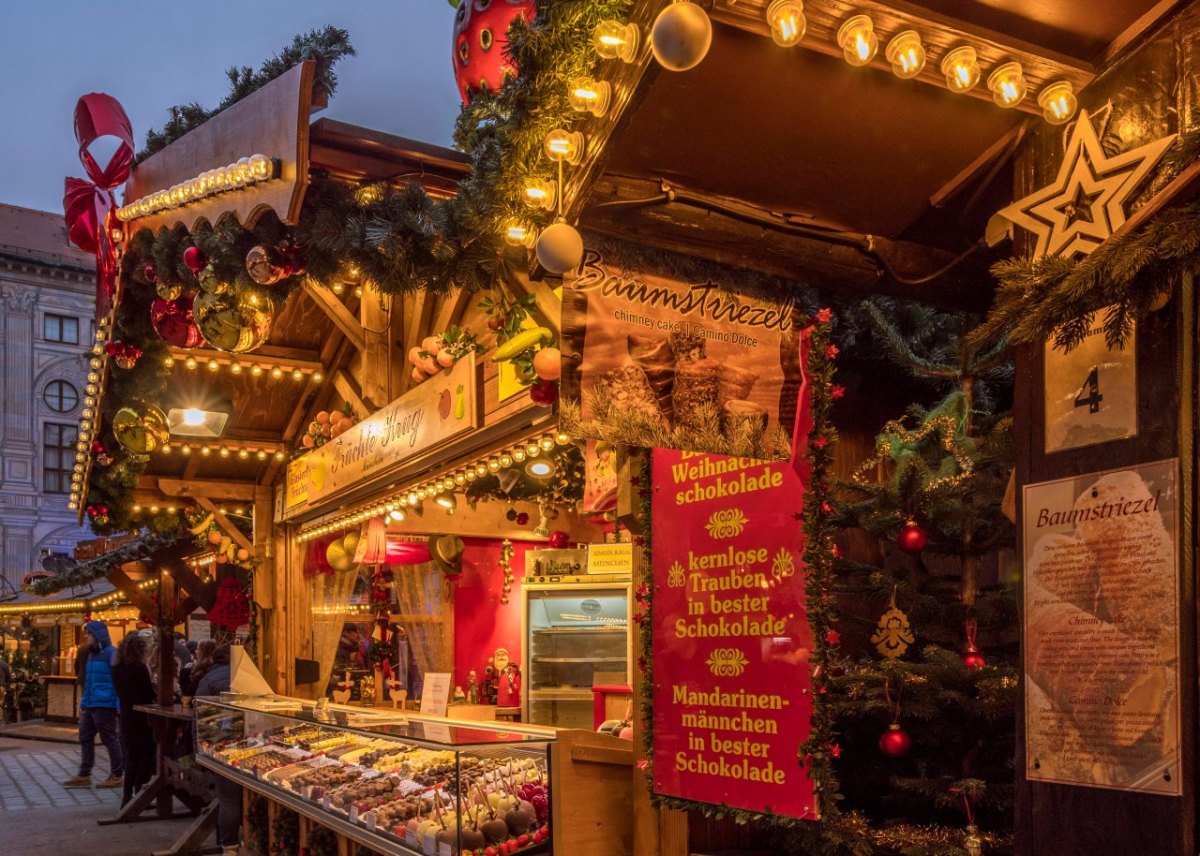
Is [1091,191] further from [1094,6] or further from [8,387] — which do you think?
[8,387]

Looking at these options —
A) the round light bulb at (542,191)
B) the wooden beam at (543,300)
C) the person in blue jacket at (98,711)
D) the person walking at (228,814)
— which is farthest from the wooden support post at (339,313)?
the person in blue jacket at (98,711)

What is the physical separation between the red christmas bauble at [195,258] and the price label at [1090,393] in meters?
4.28

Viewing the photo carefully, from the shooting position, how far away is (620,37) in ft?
11.0

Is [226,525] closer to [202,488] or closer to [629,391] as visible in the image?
[202,488]

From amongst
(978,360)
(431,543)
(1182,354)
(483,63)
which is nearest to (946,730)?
(978,360)

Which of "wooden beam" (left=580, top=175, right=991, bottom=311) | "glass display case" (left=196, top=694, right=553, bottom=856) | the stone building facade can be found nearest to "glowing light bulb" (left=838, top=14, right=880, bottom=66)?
"wooden beam" (left=580, top=175, right=991, bottom=311)

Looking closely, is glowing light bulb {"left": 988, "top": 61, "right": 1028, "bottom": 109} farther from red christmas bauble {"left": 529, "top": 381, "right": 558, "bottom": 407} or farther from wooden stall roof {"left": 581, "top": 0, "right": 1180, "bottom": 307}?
red christmas bauble {"left": 529, "top": 381, "right": 558, "bottom": 407}

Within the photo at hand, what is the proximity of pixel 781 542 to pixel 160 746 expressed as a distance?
9.52m

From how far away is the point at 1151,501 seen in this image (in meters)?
3.12

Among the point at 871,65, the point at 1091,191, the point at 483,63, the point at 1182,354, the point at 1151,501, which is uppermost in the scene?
the point at 483,63

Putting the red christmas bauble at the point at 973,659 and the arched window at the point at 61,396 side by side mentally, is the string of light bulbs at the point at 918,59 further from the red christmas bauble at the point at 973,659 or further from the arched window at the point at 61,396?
the arched window at the point at 61,396

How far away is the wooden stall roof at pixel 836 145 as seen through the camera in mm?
3348

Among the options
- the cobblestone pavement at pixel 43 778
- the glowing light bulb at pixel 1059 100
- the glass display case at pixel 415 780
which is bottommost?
the cobblestone pavement at pixel 43 778

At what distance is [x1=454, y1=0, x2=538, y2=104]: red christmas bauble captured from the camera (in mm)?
4895
